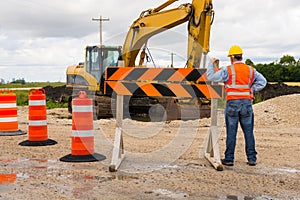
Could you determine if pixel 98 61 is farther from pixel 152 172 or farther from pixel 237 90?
pixel 152 172

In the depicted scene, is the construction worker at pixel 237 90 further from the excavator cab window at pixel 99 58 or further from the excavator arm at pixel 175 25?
the excavator cab window at pixel 99 58

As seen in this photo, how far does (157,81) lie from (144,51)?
917 centimetres

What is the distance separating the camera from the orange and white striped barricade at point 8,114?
11258 mm

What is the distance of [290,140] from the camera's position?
11.0m

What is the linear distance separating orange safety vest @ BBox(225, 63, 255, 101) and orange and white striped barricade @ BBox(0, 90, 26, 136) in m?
6.19

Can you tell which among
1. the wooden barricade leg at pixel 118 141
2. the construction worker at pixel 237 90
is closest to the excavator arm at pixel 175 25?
the construction worker at pixel 237 90

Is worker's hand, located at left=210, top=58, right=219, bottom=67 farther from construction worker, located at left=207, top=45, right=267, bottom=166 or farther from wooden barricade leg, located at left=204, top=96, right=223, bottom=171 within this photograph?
wooden barricade leg, located at left=204, top=96, right=223, bottom=171

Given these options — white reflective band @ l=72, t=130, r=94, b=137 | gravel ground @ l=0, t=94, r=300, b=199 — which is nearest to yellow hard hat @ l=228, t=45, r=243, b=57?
gravel ground @ l=0, t=94, r=300, b=199

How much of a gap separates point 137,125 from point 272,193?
29.0ft

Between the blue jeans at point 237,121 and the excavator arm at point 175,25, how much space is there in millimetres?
6245

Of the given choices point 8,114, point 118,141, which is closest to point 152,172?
point 118,141

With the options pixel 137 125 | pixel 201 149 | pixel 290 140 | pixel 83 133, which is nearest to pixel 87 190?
pixel 83 133

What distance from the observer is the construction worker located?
7.55m

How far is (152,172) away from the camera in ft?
23.4
